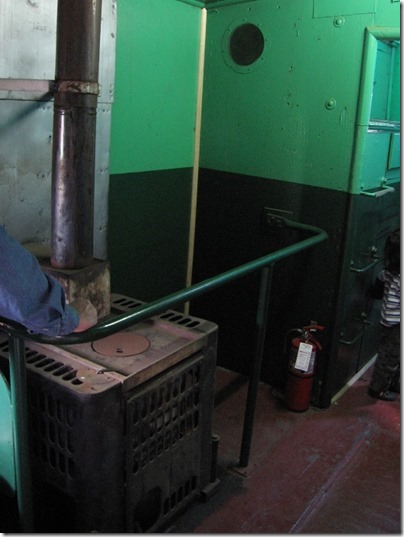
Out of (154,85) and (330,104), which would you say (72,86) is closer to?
(154,85)

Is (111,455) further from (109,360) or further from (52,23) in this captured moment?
(52,23)

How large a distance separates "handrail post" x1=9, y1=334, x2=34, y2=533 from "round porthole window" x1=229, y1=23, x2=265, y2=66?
86.3 inches

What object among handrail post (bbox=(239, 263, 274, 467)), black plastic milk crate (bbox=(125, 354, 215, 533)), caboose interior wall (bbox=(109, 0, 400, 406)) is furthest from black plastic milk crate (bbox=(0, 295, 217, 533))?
caboose interior wall (bbox=(109, 0, 400, 406))

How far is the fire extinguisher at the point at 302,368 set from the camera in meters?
2.92

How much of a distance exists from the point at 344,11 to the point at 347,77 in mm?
314

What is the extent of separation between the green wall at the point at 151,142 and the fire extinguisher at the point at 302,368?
35.0 inches

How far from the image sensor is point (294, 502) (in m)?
2.33

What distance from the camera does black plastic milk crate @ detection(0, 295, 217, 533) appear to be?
1.64m

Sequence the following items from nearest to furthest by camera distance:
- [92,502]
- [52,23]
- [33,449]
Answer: [92,502] → [33,449] → [52,23]

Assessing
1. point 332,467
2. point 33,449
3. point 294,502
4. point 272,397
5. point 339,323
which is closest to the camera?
point 33,449

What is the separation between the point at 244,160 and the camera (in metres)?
3.14

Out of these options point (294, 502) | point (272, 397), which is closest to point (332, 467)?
point (294, 502)

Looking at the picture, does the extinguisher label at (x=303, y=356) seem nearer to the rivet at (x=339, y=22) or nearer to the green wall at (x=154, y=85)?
the green wall at (x=154, y=85)

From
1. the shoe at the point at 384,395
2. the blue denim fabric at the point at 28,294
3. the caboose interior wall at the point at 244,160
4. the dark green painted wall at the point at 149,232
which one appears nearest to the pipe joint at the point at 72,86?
the caboose interior wall at the point at 244,160
